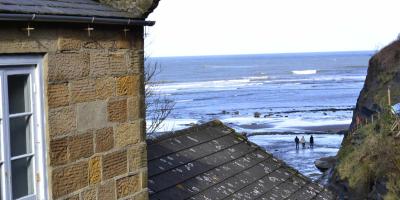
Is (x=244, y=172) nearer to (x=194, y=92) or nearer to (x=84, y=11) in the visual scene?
(x=84, y=11)

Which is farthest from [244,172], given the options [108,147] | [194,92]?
[194,92]

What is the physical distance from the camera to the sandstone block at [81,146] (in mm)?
4098

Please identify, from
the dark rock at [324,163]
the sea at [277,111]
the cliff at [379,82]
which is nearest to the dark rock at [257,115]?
the sea at [277,111]

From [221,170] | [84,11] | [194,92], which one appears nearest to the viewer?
[84,11]

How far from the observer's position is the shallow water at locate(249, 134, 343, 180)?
3275 centimetres

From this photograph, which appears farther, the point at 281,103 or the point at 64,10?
the point at 281,103

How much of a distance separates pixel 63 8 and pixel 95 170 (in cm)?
128

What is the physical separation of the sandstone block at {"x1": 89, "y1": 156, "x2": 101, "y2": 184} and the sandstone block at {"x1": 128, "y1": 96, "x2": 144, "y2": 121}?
0.52 meters

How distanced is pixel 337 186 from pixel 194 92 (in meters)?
62.3

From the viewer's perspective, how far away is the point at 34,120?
12.4ft

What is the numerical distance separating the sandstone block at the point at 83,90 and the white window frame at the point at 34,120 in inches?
12.9

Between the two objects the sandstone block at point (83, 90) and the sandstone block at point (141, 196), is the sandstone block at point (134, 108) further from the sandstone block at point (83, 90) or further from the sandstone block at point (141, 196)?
the sandstone block at point (141, 196)

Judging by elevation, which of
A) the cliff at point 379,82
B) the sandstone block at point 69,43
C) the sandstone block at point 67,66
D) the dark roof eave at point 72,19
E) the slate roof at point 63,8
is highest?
the slate roof at point 63,8

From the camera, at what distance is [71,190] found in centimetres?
410
